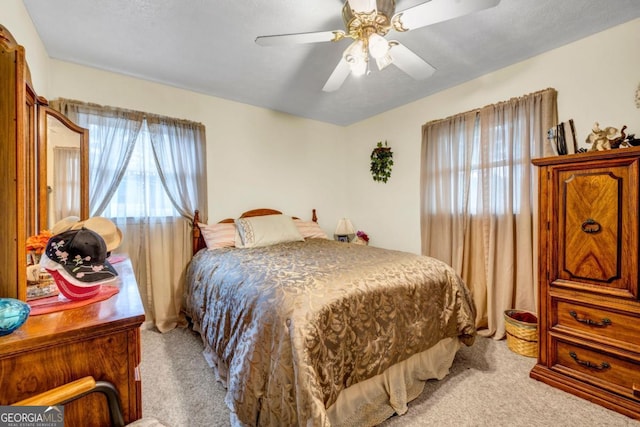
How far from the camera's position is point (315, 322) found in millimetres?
1306

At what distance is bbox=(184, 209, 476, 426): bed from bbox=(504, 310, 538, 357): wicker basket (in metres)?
0.55

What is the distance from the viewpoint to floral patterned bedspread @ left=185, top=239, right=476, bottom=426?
125 centimetres

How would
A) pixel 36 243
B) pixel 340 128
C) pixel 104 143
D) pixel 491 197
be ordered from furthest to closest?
pixel 340 128 < pixel 491 197 < pixel 104 143 < pixel 36 243

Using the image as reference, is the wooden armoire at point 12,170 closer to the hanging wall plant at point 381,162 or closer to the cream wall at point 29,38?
the cream wall at point 29,38

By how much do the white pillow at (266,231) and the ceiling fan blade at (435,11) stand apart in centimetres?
213

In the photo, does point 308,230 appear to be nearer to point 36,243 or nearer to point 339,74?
point 339,74

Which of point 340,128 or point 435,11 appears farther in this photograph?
point 340,128

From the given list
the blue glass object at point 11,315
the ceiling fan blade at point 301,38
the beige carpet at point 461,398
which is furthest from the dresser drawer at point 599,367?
the blue glass object at point 11,315

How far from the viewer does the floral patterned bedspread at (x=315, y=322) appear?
4.11 feet

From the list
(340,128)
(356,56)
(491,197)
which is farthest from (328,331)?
(340,128)

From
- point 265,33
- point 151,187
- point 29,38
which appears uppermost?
point 265,33

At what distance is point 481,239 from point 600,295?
3.46ft

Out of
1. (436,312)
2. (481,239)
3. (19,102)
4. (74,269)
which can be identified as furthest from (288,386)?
(481,239)

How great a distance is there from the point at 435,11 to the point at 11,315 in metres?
2.00
